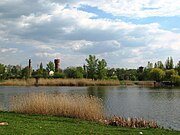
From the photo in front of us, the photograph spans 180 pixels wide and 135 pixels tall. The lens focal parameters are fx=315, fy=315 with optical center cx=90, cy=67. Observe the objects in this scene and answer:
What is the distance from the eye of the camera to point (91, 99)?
1684cm

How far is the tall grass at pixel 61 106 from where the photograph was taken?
16.0m

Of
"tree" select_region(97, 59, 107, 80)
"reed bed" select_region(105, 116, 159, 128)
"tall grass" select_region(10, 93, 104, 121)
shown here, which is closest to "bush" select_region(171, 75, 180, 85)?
"tree" select_region(97, 59, 107, 80)

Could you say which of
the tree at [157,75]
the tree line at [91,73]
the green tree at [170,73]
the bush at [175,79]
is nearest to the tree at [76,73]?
the tree line at [91,73]

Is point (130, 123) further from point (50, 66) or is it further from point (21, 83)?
point (50, 66)

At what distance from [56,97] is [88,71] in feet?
203

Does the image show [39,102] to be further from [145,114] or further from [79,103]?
[145,114]

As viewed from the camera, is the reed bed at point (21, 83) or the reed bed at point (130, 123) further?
the reed bed at point (21, 83)

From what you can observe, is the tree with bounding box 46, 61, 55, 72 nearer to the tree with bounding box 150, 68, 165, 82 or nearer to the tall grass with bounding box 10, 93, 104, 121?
the tree with bounding box 150, 68, 165, 82

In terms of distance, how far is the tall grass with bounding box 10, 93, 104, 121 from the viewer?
16.0 m

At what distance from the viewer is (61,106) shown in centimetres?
1644

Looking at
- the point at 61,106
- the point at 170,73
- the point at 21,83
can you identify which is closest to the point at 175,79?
the point at 170,73

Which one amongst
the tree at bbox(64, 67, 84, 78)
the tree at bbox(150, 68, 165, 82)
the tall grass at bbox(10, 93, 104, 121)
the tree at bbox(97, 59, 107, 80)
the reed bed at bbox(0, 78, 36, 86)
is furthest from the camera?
the tree at bbox(150, 68, 165, 82)

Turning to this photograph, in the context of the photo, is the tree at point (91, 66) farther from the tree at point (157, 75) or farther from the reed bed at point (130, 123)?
the reed bed at point (130, 123)

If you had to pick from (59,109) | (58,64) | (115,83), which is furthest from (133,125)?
(58,64)
